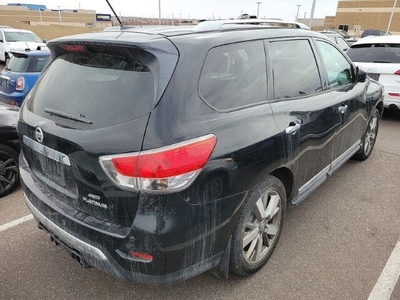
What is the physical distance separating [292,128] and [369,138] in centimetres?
278

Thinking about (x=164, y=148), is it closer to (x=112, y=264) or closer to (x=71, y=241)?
(x=112, y=264)

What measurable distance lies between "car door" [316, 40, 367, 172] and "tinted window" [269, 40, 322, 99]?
0.28 m

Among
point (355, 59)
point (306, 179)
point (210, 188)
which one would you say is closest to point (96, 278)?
point (210, 188)

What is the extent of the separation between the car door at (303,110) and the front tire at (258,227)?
11.2 inches

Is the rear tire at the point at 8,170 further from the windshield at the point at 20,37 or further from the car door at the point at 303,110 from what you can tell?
the windshield at the point at 20,37

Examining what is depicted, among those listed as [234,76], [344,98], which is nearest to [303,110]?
[234,76]

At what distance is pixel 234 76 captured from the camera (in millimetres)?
2244

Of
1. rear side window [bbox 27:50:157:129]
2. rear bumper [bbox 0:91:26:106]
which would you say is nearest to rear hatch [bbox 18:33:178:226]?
rear side window [bbox 27:50:157:129]

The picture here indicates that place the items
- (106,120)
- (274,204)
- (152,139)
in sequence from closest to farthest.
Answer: (152,139) → (106,120) → (274,204)

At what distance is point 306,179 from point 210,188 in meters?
1.40

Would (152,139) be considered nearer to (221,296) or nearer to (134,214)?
(134,214)

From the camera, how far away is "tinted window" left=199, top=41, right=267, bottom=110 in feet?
6.66

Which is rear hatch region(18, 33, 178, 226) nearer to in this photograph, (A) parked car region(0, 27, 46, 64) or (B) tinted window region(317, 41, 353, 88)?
(B) tinted window region(317, 41, 353, 88)

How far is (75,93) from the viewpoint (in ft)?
6.91
